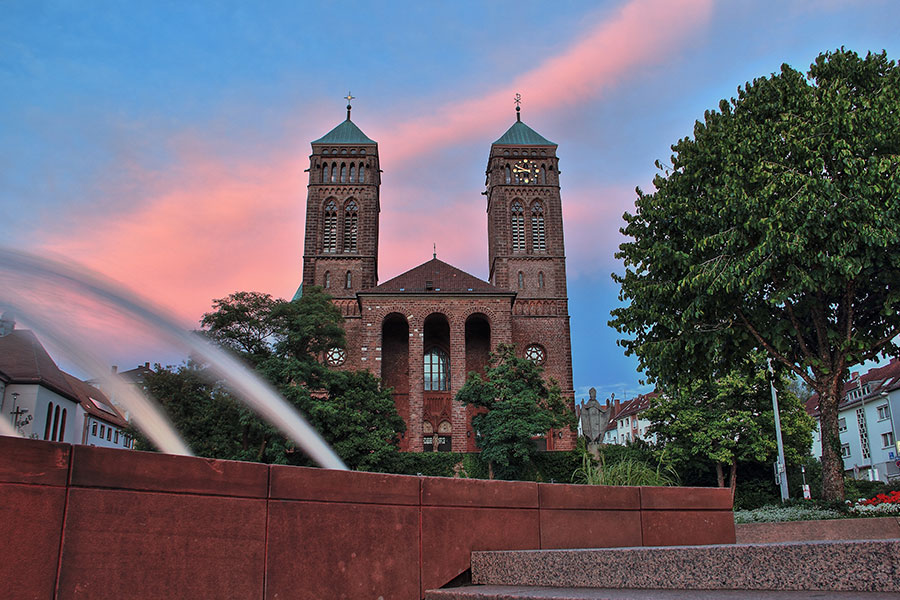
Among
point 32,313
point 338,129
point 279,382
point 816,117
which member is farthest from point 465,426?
point 32,313

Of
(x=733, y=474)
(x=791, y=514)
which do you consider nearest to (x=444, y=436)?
(x=733, y=474)

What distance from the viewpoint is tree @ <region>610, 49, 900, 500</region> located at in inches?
603

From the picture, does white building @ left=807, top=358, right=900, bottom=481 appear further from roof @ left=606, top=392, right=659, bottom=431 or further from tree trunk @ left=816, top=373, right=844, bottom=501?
roof @ left=606, top=392, right=659, bottom=431

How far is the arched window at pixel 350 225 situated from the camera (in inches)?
2231

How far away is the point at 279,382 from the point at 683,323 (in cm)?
2138

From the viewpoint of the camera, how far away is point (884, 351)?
709 inches

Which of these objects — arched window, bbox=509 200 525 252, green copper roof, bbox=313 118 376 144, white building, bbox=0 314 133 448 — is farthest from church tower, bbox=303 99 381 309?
white building, bbox=0 314 133 448

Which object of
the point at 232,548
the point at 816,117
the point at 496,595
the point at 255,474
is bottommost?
the point at 496,595

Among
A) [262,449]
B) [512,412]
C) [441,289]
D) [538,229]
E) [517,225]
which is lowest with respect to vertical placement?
[262,449]

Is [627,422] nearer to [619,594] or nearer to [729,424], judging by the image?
[729,424]

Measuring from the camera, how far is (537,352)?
174 ft

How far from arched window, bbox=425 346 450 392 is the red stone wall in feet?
145

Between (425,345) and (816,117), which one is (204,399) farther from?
(816,117)

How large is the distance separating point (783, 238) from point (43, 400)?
91.8 ft
